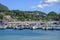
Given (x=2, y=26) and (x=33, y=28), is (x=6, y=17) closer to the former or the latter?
(x=2, y=26)

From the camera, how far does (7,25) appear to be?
86000 mm

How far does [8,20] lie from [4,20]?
2.10 m

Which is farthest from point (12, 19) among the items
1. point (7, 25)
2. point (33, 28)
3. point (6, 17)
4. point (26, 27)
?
point (33, 28)

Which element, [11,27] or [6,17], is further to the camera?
[6,17]

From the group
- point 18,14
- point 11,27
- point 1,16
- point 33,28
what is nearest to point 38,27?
point 33,28

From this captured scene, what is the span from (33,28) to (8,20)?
25.0m

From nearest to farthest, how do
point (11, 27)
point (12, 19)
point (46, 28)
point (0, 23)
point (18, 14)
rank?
point (46, 28), point (11, 27), point (0, 23), point (12, 19), point (18, 14)

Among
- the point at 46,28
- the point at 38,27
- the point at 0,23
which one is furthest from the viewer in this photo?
the point at 0,23

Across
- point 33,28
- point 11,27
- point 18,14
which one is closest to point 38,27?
point 33,28

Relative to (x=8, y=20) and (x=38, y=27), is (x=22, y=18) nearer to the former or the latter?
A: (x=8, y=20)

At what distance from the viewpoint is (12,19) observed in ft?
324

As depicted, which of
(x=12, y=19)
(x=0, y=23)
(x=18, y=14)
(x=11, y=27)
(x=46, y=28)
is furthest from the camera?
(x=18, y=14)

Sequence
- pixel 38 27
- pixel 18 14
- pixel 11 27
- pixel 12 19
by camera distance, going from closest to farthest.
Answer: pixel 38 27 → pixel 11 27 → pixel 12 19 → pixel 18 14

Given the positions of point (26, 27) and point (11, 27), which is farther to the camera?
point (11, 27)
